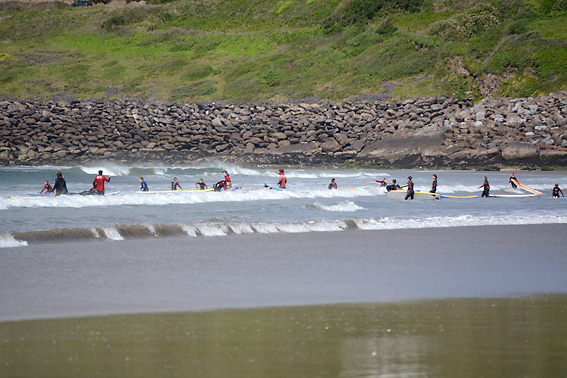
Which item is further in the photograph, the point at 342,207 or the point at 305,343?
the point at 342,207

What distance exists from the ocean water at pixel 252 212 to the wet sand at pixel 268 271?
1117 mm

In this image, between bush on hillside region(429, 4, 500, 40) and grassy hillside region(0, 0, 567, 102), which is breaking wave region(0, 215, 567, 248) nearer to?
grassy hillside region(0, 0, 567, 102)

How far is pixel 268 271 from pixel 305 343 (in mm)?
4201

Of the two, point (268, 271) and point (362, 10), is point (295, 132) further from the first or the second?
point (268, 271)

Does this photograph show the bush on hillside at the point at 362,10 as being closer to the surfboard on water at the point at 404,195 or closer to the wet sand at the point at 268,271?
the surfboard on water at the point at 404,195

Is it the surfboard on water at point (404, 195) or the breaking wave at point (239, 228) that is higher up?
the breaking wave at point (239, 228)

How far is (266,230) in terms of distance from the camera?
15.8 m

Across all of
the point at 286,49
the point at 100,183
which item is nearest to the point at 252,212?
the point at 100,183

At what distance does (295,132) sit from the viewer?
166 ft

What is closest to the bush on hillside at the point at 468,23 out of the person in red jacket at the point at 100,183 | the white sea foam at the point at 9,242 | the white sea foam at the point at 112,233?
the person in red jacket at the point at 100,183

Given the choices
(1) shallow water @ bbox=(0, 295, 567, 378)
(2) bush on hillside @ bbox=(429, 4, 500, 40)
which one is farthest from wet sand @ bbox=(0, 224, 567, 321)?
(2) bush on hillside @ bbox=(429, 4, 500, 40)

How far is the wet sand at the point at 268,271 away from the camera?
8.49 m

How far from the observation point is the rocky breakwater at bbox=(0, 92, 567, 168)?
43.1 m

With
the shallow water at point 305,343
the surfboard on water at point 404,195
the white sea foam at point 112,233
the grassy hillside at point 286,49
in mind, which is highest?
the grassy hillside at point 286,49
